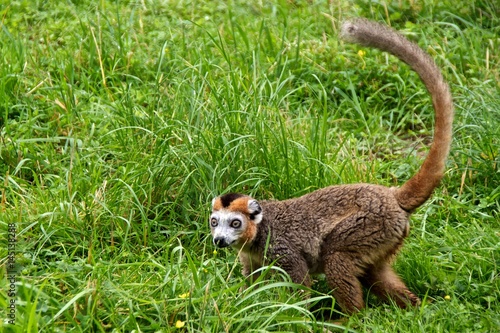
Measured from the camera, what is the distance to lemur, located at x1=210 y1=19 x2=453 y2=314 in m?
5.55

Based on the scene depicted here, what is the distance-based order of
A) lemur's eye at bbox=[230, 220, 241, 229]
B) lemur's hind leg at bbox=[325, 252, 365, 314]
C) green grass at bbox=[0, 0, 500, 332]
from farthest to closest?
lemur's eye at bbox=[230, 220, 241, 229] < lemur's hind leg at bbox=[325, 252, 365, 314] < green grass at bbox=[0, 0, 500, 332]

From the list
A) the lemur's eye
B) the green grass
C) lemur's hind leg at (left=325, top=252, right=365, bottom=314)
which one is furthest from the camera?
the lemur's eye

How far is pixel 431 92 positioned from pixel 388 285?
1361mm

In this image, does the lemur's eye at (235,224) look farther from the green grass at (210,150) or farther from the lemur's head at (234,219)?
the green grass at (210,150)

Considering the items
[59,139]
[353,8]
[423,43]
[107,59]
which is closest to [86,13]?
[107,59]

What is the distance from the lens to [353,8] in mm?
8953

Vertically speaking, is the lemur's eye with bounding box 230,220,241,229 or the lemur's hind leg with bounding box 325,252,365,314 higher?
the lemur's eye with bounding box 230,220,241,229

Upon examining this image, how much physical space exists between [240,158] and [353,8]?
10.4 feet

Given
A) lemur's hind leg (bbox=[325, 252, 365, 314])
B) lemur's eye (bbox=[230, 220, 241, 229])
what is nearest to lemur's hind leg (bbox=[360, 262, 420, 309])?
lemur's hind leg (bbox=[325, 252, 365, 314])

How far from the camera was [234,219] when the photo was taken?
564 cm

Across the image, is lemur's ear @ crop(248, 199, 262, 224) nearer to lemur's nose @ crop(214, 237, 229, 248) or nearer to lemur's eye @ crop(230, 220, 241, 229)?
lemur's eye @ crop(230, 220, 241, 229)

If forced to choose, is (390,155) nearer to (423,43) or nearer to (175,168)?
(423,43)

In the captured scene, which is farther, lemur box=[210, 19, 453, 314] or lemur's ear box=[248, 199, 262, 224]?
lemur's ear box=[248, 199, 262, 224]

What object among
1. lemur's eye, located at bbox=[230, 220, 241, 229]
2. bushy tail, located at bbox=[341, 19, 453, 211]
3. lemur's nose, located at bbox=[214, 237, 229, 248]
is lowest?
lemur's nose, located at bbox=[214, 237, 229, 248]
